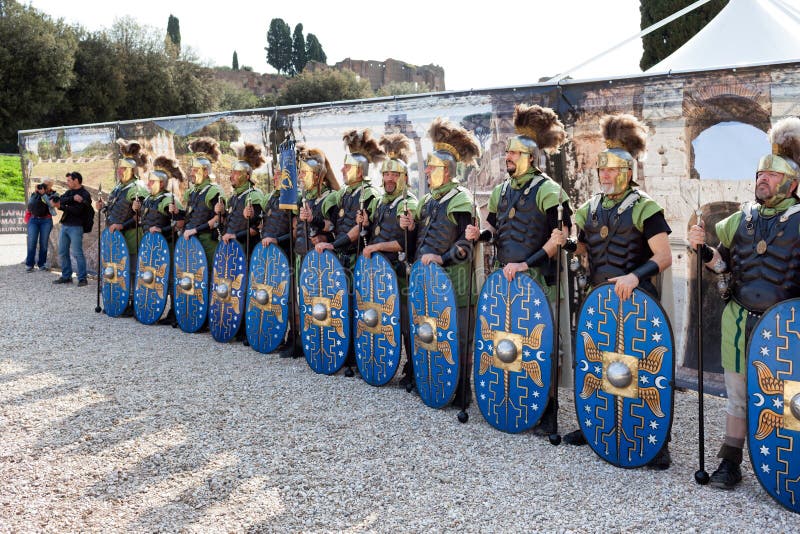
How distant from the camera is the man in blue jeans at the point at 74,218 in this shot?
9844 mm

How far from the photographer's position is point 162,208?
301 inches

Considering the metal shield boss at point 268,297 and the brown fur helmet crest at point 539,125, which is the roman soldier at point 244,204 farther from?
the brown fur helmet crest at point 539,125

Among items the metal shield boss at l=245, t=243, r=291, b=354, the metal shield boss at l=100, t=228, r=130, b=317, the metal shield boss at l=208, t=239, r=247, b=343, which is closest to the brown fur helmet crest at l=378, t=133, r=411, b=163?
the metal shield boss at l=245, t=243, r=291, b=354

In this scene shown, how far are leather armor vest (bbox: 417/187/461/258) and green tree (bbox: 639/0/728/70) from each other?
11.9 metres

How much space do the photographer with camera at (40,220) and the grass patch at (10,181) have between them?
10142 mm

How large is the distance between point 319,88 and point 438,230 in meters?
34.9

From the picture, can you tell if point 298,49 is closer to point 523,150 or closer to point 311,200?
point 311,200

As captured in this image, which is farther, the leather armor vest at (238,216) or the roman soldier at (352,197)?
the leather armor vest at (238,216)

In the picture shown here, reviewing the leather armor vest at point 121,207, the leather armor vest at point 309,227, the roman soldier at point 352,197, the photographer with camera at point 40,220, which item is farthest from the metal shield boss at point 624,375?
the photographer with camera at point 40,220

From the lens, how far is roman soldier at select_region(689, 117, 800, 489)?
3416 millimetres

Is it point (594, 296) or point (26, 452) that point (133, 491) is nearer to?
point (26, 452)

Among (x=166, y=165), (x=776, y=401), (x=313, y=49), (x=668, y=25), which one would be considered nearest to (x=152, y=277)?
(x=166, y=165)

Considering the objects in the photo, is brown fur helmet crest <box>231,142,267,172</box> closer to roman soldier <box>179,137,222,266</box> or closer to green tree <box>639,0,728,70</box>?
roman soldier <box>179,137,222,266</box>

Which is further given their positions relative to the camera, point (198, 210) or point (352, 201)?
point (198, 210)
